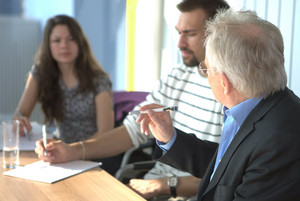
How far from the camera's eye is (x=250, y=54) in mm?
1207

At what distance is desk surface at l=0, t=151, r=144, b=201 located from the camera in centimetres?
139

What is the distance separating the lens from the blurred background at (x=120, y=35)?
2092 mm

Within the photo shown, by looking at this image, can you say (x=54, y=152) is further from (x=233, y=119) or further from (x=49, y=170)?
(x=233, y=119)

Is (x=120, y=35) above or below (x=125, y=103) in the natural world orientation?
above

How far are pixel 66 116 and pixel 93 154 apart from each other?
85 cm

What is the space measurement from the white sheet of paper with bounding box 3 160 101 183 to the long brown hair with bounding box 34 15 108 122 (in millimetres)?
1035

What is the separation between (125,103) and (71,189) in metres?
1.38

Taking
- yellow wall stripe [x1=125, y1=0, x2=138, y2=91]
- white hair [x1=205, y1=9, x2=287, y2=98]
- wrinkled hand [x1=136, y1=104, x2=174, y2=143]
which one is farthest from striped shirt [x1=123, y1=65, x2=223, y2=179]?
yellow wall stripe [x1=125, y1=0, x2=138, y2=91]

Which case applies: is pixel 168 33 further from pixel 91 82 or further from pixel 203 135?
pixel 203 135

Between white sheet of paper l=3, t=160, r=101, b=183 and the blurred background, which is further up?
the blurred background

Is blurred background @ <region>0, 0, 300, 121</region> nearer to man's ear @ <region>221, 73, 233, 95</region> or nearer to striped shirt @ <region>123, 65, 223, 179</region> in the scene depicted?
striped shirt @ <region>123, 65, 223, 179</region>

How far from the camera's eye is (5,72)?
512 cm

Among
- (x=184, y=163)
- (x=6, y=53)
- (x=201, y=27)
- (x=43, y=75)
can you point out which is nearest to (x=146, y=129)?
(x=184, y=163)

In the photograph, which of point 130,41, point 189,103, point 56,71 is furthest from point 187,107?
point 130,41
